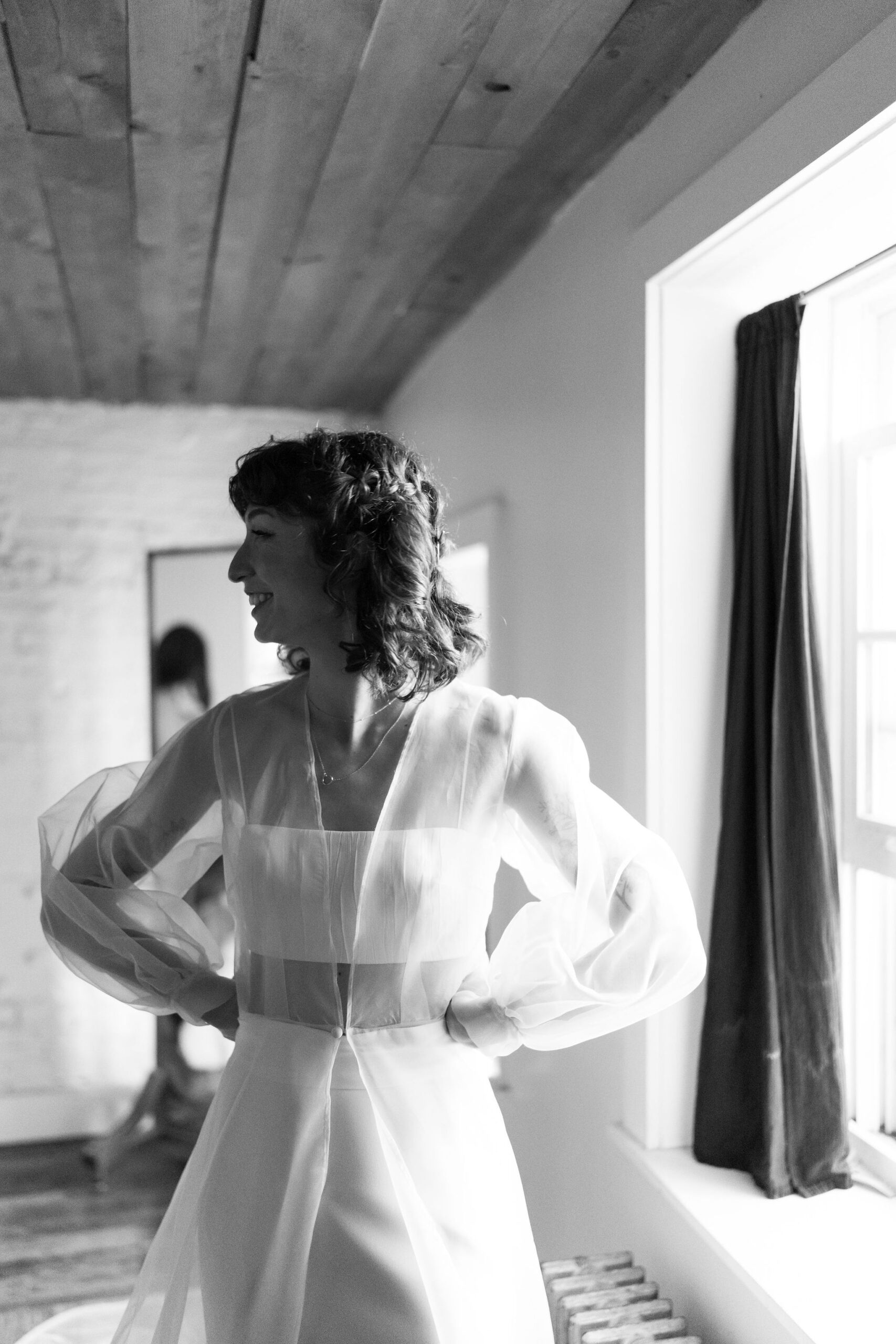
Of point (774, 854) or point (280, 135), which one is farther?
point (280, 135)

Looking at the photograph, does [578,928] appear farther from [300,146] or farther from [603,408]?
[300,146]

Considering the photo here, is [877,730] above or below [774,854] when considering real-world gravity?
above

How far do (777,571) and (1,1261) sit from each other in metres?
2.87

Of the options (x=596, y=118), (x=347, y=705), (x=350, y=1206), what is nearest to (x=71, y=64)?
(x=596, y=118)

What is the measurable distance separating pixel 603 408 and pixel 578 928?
105 cm

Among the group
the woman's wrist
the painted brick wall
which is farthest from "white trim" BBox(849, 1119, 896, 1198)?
the painted brick wall

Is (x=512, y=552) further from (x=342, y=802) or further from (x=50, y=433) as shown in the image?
(x=50, y=433)

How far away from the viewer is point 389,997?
4.87 feet

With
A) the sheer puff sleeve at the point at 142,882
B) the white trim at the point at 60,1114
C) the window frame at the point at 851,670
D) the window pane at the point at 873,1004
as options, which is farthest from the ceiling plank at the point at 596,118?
the white trim at the point at 60,1114

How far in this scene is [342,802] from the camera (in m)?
1.53

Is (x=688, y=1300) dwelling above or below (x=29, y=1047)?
above

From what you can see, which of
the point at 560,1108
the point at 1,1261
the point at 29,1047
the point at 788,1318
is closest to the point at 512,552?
the point at 560,1108

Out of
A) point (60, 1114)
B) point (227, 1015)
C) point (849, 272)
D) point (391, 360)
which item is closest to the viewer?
point (227, 1015)

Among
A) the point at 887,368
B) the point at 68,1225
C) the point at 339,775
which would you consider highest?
the point at 887,368
